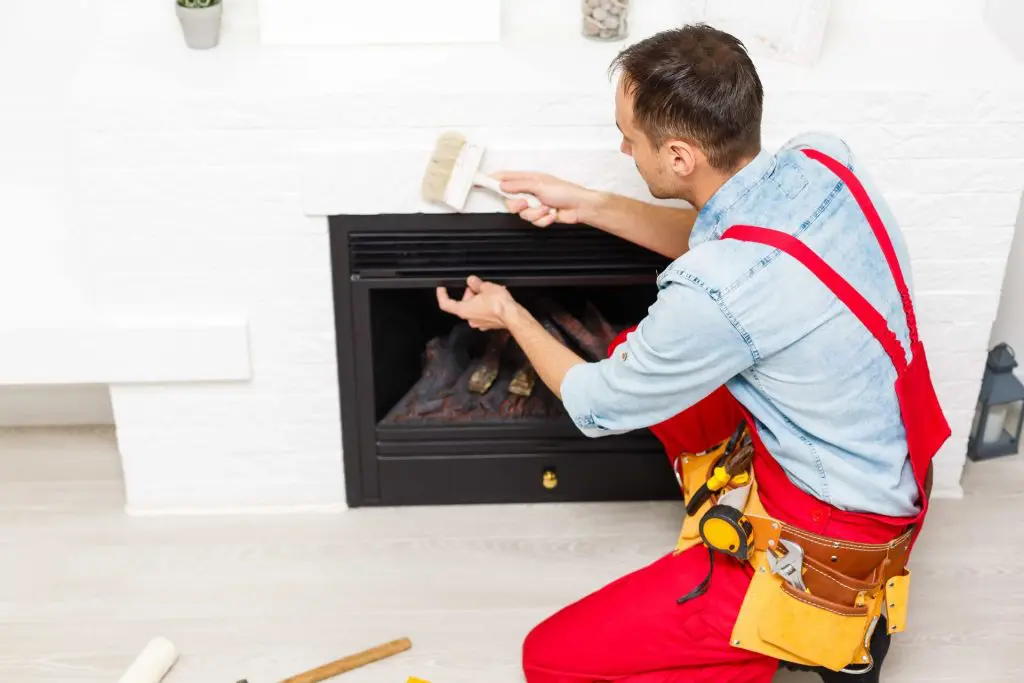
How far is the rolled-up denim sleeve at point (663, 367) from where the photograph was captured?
174 cm

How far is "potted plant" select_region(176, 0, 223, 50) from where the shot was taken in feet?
7.54

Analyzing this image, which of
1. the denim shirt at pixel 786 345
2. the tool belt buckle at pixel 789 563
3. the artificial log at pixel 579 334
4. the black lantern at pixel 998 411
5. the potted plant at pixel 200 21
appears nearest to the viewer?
the denim shirt at pixel 786 345

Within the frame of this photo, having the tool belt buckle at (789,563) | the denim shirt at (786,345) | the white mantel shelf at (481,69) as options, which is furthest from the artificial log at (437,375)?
the tool belt buckle at (789,563)

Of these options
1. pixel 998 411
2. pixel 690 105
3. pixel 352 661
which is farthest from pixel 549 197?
pixel 998 411

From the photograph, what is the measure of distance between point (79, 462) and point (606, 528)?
118 centimetres

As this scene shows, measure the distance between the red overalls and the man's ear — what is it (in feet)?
0.39

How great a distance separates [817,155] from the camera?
189 cm

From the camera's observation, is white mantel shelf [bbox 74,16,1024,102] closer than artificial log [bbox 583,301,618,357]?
Yes

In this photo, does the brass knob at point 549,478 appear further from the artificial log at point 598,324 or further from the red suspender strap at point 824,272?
the red suspender strap at point 824,272

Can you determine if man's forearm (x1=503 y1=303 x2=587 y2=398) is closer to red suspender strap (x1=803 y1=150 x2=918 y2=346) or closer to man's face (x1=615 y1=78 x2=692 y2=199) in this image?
man's face (x1=615 y1=78 x2=692 y2=199)

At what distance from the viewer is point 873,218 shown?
5.99ft

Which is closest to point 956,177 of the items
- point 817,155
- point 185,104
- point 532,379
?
point 817,155

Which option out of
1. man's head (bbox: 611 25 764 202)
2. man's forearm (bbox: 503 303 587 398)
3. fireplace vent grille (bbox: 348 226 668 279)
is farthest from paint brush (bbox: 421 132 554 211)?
man's head (bbox: 611 25 764 202)

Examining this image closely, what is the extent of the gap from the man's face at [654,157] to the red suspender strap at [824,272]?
0.12 meters
